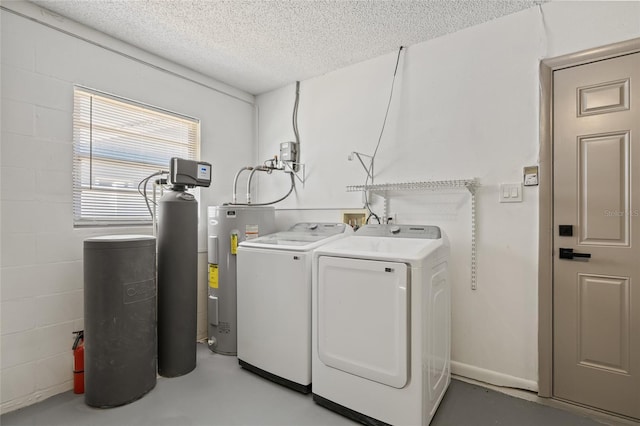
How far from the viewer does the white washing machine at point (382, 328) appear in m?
1.68

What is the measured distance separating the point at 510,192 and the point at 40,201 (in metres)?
3.19

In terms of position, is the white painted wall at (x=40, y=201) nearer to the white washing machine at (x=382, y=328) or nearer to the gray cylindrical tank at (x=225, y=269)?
the gray cylindrical tank at (x=225, y=269)

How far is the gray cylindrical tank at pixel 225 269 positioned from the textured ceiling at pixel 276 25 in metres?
1.38

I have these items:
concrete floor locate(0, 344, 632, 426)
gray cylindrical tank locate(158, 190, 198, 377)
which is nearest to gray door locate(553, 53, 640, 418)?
concrete floor locate(0, 344, 632, 426)

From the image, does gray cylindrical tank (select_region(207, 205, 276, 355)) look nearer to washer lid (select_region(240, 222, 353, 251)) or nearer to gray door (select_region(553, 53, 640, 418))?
washer lid (select_region(240, 222, 353, 251))

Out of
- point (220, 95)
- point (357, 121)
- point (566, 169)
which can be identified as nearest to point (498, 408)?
point (566, 169)

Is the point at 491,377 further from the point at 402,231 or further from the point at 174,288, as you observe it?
the point at 174,288

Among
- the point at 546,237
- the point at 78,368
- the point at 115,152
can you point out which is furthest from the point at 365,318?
the point at 115,152

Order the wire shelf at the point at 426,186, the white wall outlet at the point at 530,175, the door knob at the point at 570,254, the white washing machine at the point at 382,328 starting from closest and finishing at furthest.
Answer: the white washing machine at the point at 382,328 < the door knob at the point at 570,254 < the white wall outlet at the point at 530,175 < the wire shelf at the point at 426,186

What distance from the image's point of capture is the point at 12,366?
6.51 ft

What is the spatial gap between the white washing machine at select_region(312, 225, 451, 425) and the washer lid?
0.26m

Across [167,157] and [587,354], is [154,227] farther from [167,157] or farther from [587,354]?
[587,354]

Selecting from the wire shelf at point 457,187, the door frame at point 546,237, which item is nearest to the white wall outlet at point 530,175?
the door frame at point 546,237

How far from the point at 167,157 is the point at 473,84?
2706 mm
